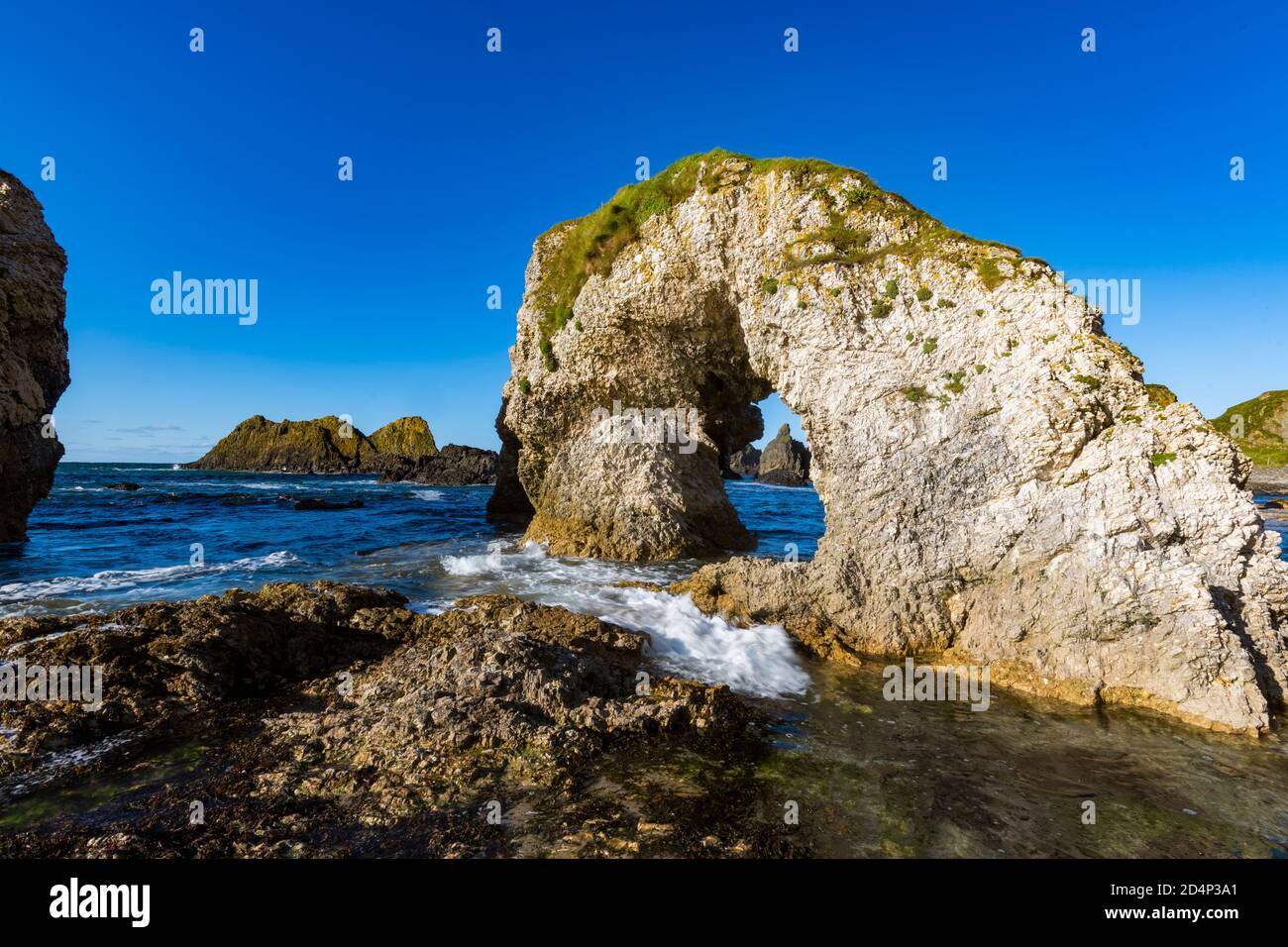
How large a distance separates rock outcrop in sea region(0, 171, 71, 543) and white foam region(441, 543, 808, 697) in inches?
748

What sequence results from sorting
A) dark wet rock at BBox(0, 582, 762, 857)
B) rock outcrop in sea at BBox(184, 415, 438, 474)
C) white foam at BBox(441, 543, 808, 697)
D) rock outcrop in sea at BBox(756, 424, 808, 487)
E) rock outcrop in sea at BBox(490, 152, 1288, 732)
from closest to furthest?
dark wet rock at BBox(0, 582, 762, 857) → rock outcrop in sea at BBox(490, 152, 1288, 732) → white foam at BBox(441, 543, 808, 697) → rock outcrop in sea at BBox(756, 424, 808, 487) → rock outcrop in sea at BBox(184, 415, 438, 474)

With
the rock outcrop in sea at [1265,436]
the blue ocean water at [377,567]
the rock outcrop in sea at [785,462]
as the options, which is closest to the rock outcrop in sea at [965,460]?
the blue ocean water at [377,567]

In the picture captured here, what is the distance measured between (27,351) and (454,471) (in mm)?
58210

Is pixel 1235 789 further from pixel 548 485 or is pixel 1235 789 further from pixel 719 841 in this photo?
pixel 548 485

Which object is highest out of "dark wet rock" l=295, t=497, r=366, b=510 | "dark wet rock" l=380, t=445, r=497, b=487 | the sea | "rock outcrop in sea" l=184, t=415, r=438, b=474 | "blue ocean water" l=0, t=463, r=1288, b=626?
"rock outcrop in sea" l=184, t=415, r=438, b=474

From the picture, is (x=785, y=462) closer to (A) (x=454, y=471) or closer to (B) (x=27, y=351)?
(A) (x=454, y=471)

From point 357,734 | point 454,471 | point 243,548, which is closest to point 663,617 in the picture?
point 357,734

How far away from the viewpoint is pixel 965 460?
12531mm

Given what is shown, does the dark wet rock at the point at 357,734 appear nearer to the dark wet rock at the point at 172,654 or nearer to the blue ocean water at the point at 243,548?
the dark wet rock at the point at 172,654

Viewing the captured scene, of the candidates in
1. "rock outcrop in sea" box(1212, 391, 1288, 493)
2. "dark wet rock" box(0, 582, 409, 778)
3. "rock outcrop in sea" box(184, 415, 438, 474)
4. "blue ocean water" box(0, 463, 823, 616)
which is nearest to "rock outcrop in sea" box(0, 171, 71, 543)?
"blue ocean water" box(0, 463, 823, 616)

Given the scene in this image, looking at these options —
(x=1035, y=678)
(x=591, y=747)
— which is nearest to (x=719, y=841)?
(x=591, y=747)

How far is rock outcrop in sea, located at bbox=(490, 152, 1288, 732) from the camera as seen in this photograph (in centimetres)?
1023

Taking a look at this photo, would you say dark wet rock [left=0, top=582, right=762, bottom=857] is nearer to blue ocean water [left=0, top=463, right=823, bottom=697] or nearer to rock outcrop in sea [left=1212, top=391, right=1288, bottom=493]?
blue ocean water [left=0, top=463, right=823, bottom=697]
